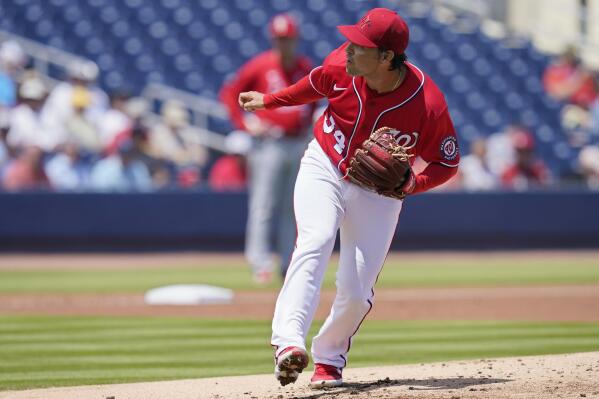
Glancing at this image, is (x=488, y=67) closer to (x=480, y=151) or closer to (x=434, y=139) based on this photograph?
(x=480, y=151)

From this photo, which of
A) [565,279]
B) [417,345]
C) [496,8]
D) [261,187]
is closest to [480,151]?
[565,279]

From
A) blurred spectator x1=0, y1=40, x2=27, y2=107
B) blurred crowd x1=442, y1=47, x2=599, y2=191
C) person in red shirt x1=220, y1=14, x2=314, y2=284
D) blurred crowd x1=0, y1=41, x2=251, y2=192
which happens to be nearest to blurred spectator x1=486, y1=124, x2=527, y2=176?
blurred crowd x1=442, y1=47, x2=599, y2=191

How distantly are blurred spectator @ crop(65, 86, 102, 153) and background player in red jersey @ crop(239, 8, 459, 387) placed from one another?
348 inches

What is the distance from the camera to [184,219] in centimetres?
1309

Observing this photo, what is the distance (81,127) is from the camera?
13453 mm

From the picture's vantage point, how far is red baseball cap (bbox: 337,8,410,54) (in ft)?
15.0

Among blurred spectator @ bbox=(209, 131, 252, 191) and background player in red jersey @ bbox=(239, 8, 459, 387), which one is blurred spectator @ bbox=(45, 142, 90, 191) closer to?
blurred spectator @ bbox=(209, 131, 252, 191)

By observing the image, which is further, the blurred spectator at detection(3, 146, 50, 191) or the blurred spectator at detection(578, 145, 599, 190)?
the blurred spectator at detection(578, 145, 599, 190)

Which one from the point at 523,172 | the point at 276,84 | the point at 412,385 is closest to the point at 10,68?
the point at 276,84

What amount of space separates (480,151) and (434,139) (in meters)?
9.35

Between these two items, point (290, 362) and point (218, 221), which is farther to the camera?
point (218, 221)

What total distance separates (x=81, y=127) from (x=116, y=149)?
2.33 feet

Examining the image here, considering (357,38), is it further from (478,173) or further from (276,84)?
(478,173)

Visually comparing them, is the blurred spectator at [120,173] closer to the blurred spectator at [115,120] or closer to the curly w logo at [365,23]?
the blurred spectator at [115,120]
